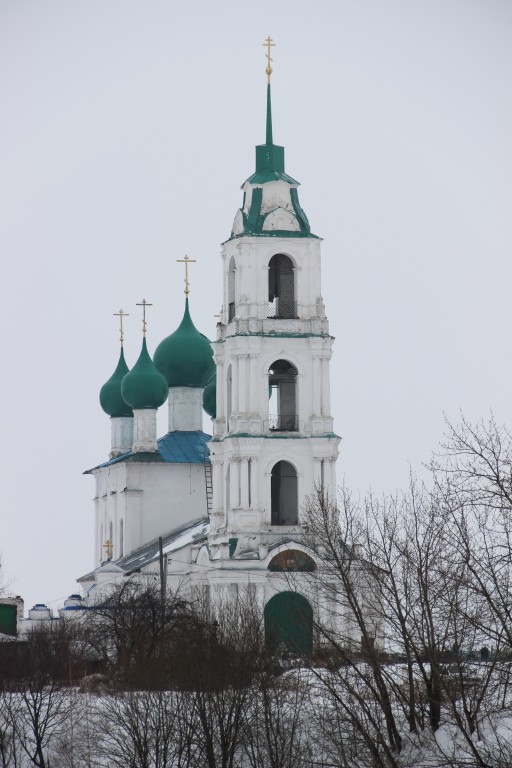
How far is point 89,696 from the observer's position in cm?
2966

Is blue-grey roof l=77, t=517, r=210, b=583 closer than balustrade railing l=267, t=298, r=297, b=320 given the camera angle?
No

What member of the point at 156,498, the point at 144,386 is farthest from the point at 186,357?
the point at 156,498

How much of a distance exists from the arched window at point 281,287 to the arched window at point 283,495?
126 inches

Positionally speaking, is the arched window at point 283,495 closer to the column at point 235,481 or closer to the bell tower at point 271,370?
the bell tower at point 271,370

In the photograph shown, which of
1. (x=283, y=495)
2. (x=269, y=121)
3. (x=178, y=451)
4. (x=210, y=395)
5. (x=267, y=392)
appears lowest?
(x=283, y=495)

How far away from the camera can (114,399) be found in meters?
53.4

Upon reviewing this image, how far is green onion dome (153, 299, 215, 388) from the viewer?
50.3 meters

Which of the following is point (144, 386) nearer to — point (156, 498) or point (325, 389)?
point (156, 498)

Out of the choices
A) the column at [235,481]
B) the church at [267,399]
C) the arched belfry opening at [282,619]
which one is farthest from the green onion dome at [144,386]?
the arched belfry opening at [282,619]

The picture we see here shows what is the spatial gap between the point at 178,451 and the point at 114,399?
15.5 ft

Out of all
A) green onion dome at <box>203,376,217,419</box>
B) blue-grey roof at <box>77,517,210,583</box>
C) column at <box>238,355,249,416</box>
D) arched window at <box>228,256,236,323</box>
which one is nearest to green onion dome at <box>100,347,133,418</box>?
green onion dome at <box>203,376,217,419</box>

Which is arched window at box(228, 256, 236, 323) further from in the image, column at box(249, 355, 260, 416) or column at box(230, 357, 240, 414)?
column at box(249, 355, 260, 416)

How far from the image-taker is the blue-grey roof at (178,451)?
48.8 meters

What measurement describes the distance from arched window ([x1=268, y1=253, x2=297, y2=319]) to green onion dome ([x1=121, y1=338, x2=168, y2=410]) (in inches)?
373
